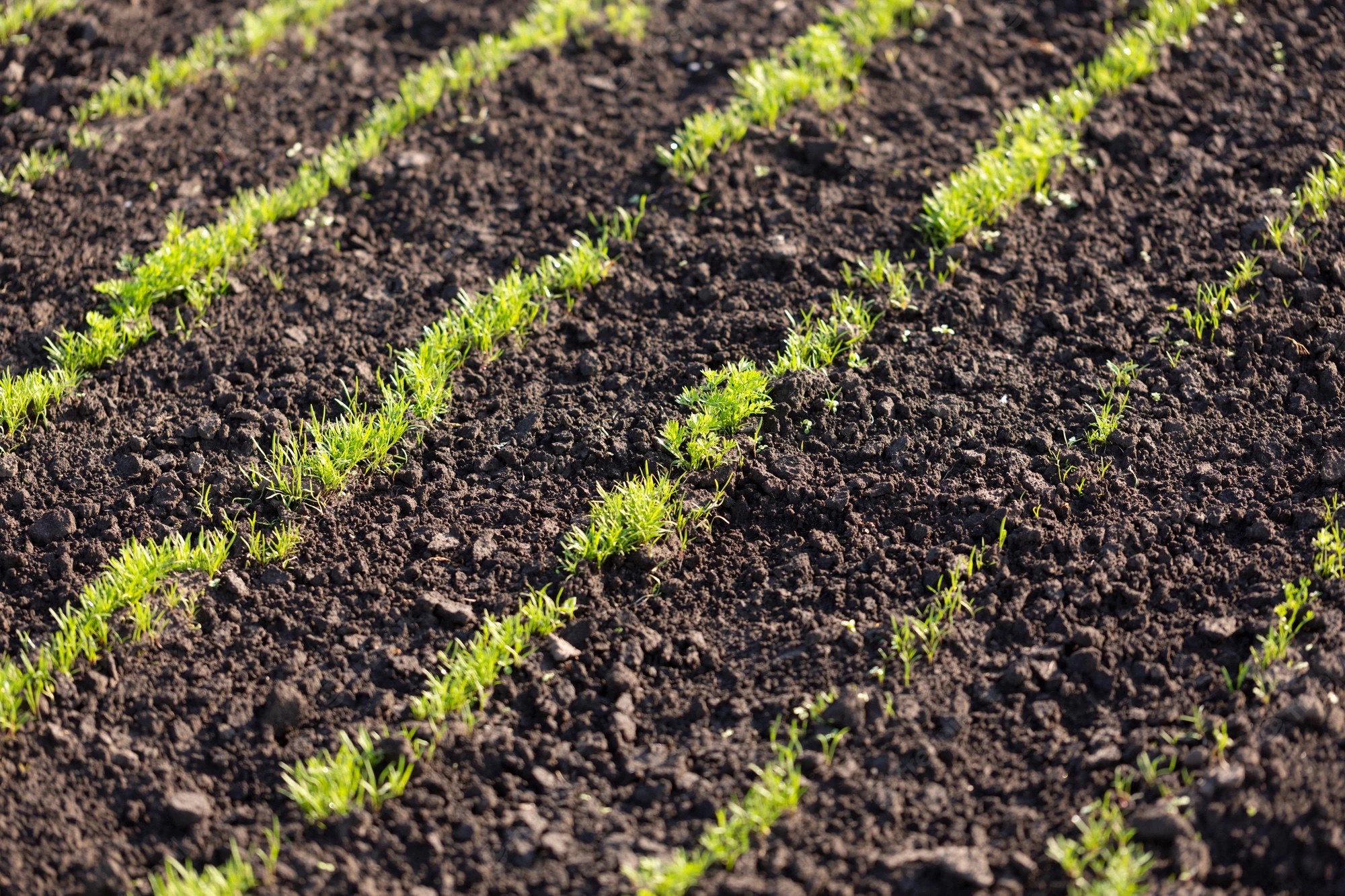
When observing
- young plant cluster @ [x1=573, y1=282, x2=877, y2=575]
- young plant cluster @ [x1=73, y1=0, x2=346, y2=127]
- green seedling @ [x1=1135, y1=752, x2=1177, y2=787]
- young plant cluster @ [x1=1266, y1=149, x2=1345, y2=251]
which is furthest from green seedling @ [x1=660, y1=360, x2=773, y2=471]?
young plant cluster @ [x1=73, y1=0, x2=346, y2=127]

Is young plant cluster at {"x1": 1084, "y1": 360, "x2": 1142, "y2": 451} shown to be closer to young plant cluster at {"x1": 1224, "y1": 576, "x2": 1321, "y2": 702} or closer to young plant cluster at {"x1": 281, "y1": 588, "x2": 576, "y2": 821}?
young plant cluster at {"x1": 1224, "y1": 576, "x2": 1321, "y2": 702}

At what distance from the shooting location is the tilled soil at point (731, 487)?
3.22m

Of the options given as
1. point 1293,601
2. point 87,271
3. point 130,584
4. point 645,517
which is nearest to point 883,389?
point 645,517

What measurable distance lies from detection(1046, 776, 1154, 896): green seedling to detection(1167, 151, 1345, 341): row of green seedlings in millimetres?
2151

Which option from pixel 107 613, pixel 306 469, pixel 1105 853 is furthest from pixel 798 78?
pixel 1105 853

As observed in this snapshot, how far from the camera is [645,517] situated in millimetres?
3957

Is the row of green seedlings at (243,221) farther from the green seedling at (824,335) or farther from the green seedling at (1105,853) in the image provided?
the green seedling at (1105,853)

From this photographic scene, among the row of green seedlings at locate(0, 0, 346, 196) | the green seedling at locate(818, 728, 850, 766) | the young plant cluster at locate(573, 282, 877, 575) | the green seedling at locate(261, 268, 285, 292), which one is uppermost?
the row of green seedlings at locate(0, 0, 346, 196)

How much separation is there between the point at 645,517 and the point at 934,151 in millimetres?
2600

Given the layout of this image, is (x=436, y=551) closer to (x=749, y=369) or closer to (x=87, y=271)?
(x=749, y=369)

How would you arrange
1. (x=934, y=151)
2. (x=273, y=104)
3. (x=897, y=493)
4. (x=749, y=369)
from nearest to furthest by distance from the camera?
(x=897, y=493) → (x=749, y=369) → (x=934, y=151) → (x=273, y=104)

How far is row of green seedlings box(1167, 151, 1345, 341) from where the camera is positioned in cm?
462

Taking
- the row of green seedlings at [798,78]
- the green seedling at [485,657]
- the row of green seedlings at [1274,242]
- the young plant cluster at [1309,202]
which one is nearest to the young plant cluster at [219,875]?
the green seedling at [485,657]

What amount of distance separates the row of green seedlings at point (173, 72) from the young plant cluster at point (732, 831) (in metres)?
4.45
